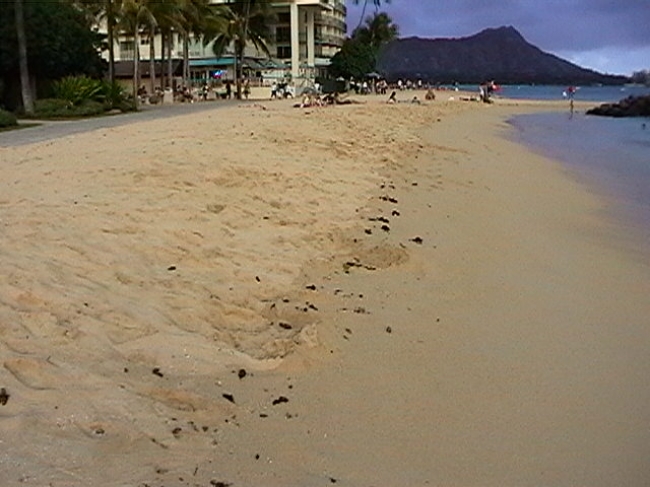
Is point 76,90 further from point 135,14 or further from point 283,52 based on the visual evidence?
point 283,52

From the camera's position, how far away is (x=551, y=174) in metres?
17.1

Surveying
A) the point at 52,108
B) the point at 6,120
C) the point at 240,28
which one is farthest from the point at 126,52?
the point at 6,120

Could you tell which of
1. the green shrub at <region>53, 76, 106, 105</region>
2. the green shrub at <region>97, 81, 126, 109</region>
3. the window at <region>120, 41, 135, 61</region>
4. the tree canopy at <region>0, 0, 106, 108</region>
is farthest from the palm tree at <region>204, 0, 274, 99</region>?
the green shrub at <region>53, 76, 106, 105</region>

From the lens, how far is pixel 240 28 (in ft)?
189

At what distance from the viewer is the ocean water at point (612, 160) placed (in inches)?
464

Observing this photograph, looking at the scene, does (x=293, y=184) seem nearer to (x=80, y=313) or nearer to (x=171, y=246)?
(x=171, y=246)

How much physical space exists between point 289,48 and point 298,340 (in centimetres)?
8144

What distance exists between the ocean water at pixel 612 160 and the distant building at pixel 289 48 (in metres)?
37.9

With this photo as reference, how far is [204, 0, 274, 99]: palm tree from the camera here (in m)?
56.0

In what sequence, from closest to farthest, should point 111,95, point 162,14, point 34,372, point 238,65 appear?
point 34,372, point 111,95, point 162,14, point 238,65

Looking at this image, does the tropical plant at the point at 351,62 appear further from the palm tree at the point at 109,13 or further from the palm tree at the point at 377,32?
the palm tree at the point at 109,13

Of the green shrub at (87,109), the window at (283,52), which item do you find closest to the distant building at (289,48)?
the window at (283,52)

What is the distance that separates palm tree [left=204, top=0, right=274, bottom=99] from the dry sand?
4611 centimetres

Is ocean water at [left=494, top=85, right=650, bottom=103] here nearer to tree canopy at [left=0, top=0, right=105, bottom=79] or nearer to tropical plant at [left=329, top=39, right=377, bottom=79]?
tropical plant at [left=329, top=39, right=377, bottom=79]
